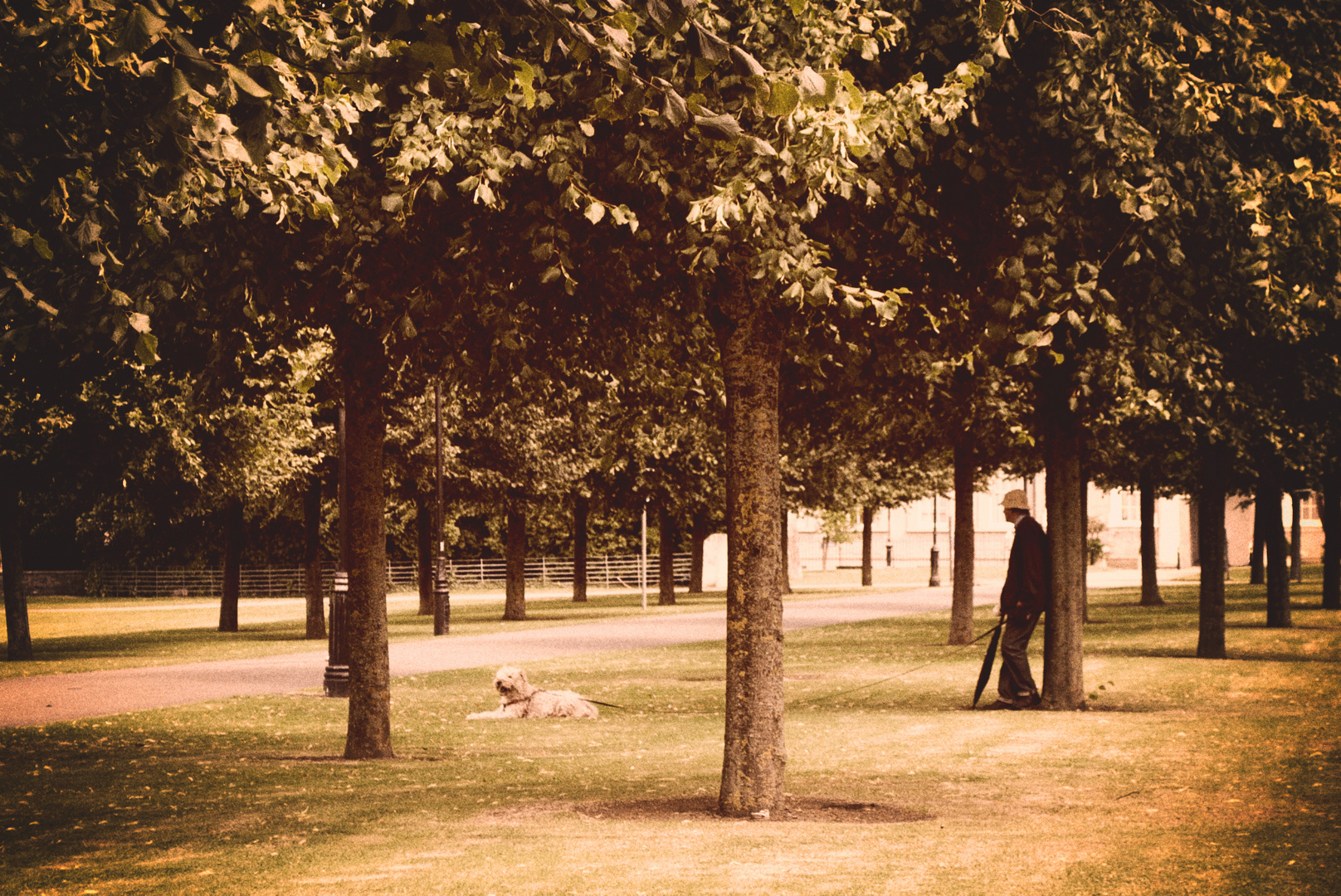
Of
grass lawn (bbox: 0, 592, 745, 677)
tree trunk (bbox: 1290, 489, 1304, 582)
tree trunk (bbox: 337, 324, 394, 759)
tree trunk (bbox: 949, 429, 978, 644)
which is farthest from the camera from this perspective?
tree trunk (bbox: 1290, 489, 1304, 582)

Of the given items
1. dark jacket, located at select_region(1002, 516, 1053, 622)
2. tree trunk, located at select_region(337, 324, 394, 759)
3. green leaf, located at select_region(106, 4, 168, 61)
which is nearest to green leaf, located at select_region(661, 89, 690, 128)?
green leaf, located at select_region(106, 4, 168, 61)

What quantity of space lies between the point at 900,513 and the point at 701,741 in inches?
2901

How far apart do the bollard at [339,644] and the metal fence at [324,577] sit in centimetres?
4825

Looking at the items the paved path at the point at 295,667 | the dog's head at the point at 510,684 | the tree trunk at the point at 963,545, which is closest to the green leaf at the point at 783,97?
the dog's head at the point at 510,684

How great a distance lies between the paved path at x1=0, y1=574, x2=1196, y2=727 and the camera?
15.7 m

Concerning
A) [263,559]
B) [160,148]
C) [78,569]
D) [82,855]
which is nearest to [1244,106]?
[160,148]

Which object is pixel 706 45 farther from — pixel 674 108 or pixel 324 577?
pixel 324 577

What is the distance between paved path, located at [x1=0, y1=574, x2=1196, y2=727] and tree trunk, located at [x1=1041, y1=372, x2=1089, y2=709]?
28.5 ft

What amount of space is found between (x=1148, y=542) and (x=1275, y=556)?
328 inches

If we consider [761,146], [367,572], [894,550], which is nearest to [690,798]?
[367,572]

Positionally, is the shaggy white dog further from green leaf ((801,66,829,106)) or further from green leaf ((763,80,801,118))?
green leaf ((763,80,801,118))

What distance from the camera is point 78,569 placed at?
7438 cm

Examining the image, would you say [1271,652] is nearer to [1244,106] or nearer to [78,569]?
[1244,106]

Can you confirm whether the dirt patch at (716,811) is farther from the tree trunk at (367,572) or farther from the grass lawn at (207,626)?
the grass lawn at (207,626)
